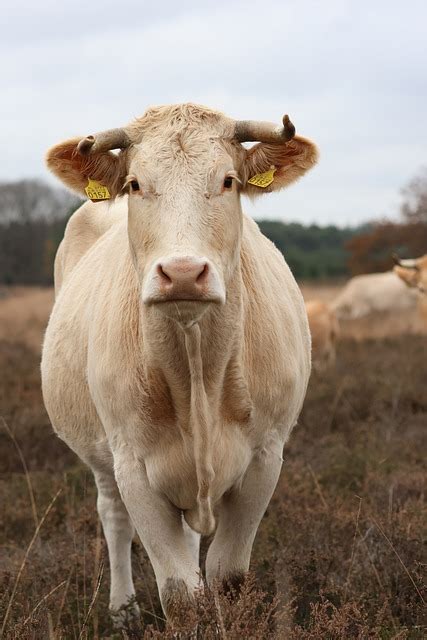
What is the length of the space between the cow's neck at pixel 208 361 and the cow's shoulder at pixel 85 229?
2.26 meters

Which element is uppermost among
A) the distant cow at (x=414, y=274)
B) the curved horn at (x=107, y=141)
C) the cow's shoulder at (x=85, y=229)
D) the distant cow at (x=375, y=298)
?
the curved horn at (x=107, y=141)

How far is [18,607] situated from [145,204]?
2.05 metres

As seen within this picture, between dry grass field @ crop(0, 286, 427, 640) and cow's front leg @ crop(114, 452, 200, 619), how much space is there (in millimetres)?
220

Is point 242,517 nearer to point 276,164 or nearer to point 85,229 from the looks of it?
point 276,164

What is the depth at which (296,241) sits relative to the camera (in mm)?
39750

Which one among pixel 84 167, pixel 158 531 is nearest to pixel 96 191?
pixel 84 167

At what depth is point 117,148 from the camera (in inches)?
162

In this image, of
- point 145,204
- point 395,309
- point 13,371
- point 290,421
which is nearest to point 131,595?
point 290,421

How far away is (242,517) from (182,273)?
1565 mm

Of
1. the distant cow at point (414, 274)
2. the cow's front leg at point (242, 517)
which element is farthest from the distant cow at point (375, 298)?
the cow's front leg at point (242, 517)

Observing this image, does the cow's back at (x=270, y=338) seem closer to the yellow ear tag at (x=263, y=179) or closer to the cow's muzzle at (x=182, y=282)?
the yellow ear tag at (x=263, y=179)

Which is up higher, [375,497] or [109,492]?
[109,492]

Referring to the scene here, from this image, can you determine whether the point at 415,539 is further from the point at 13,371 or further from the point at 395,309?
the point at 395,309

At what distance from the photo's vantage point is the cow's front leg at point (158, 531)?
161 inches
